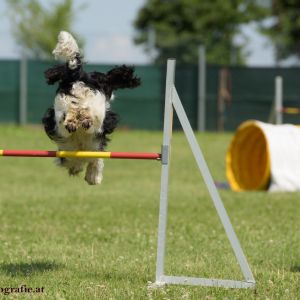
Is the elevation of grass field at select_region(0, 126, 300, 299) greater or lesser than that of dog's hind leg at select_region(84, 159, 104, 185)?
lesser

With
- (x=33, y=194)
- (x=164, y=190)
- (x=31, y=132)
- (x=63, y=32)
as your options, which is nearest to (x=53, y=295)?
(x=164, y=190)

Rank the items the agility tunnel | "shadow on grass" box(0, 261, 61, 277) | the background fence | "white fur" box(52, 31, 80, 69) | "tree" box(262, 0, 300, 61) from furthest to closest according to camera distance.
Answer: "tree" box(262, 0, 300, 61) < the background fence < the agility tunnel < "shadow on grass" box(0, 261, 61, 277) < "white fur" box(52, 31, 80, 69)

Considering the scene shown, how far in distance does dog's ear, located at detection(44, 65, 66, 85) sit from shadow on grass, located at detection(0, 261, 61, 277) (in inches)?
54.3

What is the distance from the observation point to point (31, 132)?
24.2 m

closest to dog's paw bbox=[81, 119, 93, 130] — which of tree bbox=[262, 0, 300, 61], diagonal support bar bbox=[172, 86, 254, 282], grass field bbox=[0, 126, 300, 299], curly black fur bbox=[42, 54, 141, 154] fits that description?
curly black fur bbox=[42, 54, 141, 154]

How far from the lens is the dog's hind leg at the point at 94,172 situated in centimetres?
673

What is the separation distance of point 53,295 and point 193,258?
1922 mm

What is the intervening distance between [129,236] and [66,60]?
275cm

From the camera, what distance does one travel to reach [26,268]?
6.40 meters

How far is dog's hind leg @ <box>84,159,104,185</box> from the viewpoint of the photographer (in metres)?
6.73

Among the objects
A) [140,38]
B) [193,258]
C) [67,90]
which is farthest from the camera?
[140,38]

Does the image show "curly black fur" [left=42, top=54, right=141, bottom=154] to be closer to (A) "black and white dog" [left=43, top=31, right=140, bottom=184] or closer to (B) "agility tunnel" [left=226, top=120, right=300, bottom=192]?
(A) "black and white dog" [left=43, top=31, right=140, bottom=184]

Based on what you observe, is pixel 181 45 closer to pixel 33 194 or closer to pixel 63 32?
pixel 33 194

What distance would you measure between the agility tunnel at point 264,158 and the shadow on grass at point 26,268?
6.04 metres
